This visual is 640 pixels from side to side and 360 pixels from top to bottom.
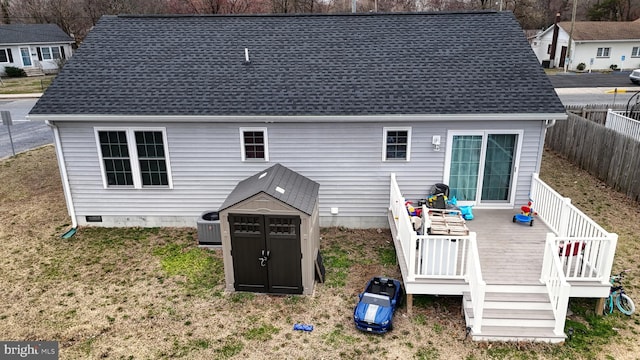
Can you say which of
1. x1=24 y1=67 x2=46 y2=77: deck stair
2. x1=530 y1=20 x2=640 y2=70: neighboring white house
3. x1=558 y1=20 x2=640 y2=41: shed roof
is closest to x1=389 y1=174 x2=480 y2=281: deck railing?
x1=530 y1=20 x2=640 y2=70: neighboring white house

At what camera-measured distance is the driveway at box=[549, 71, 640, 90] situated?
31.8 meters

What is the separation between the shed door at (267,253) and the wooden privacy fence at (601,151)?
402 inches

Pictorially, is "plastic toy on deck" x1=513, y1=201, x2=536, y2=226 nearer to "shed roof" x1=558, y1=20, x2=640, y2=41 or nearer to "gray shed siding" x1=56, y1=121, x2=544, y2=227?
"gray shed siding" x1=56, y1=121, x2=544, y2=227

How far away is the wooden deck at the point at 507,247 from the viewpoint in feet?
25.6

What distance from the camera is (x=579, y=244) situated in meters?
7.52

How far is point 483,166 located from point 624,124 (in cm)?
910

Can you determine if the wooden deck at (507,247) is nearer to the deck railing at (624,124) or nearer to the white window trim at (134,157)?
the white window trim at (134,157)

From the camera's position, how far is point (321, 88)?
35.0 ft

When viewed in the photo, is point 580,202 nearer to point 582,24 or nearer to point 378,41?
point 378,41

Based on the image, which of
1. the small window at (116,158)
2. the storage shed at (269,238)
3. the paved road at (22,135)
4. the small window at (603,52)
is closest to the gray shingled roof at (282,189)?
A: the storage shed at (269,238)

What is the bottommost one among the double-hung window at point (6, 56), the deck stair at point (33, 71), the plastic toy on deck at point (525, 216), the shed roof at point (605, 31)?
the plastic toy on deck at point (525, 216)

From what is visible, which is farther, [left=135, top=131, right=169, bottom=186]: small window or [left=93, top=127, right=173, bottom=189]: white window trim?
[left=135, top=131, right=169, bottom=186]: small window

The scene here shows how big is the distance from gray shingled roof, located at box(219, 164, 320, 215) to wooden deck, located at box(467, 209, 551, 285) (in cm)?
346

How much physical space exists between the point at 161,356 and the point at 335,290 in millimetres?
3299
